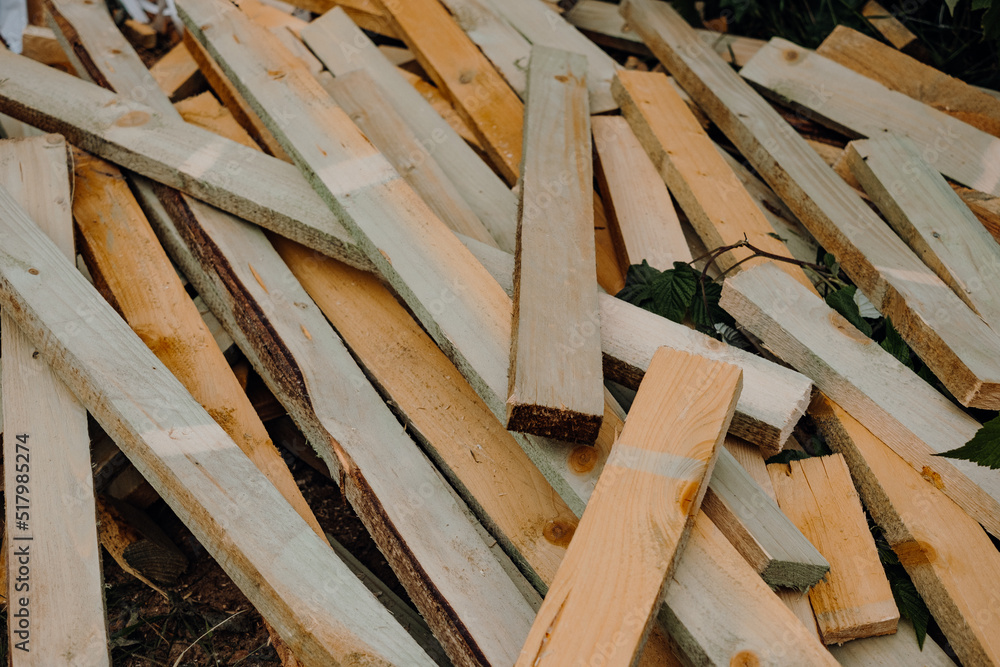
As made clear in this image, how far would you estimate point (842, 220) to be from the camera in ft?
7.43

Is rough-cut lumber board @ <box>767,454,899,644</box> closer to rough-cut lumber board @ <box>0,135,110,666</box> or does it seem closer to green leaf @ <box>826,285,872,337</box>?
green leaf @ <box>826,285,872,337</box>

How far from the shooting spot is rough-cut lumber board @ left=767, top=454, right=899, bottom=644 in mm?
1655

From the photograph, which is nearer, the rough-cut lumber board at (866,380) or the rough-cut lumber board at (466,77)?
the rough-cut lumber board at (866,380)

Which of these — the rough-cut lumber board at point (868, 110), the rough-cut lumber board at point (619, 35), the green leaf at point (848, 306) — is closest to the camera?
the green leaf at point (848, 306)

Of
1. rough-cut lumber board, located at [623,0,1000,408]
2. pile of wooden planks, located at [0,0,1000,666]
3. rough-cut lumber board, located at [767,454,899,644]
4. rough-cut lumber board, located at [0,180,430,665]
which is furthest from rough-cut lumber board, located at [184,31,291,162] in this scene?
rough-cut lumber board, located at [767,454,899,644]

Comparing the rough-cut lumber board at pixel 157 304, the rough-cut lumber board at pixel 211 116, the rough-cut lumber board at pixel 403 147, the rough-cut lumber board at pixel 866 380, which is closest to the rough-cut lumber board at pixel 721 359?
the rough-cut lumber board at pixel 866 380

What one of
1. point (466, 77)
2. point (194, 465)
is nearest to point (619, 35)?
point (466, 77)

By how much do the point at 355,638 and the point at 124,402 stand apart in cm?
81

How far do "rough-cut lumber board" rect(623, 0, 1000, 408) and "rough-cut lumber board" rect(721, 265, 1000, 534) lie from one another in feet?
0.30

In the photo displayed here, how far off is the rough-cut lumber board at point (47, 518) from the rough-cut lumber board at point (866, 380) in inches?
66.5

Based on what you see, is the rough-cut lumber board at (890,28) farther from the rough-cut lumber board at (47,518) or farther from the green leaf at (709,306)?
the rough-cut lumber board at (47,518)

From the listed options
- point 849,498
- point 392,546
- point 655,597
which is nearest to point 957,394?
point 849,498

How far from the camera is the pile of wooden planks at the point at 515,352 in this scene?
156 cm

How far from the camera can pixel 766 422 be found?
1779mm
